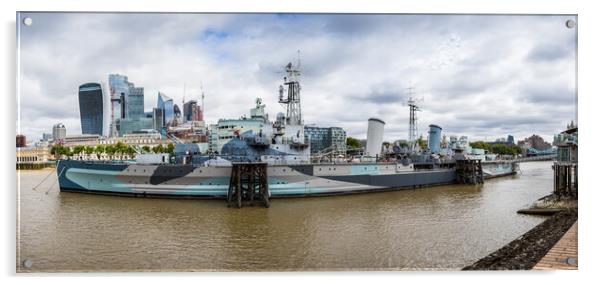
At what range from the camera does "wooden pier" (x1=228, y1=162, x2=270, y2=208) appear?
38.3 feet

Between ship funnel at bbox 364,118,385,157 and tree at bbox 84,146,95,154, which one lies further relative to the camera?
tree at bbox 84,146,95,154

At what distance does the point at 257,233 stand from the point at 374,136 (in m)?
10.3

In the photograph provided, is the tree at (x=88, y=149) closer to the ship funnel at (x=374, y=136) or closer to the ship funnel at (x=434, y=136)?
the ship funnel at (x=374, y=136)

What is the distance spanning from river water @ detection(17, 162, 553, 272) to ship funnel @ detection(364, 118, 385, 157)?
15.7 ft

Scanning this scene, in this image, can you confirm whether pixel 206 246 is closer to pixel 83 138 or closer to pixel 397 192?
pixel 397 192

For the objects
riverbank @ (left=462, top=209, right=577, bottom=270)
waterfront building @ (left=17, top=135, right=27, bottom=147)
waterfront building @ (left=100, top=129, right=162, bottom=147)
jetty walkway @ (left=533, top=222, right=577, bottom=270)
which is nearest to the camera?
jetty walkway @ (left=533, top=222, right=577, bottom=270)

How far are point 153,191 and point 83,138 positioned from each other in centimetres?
1567

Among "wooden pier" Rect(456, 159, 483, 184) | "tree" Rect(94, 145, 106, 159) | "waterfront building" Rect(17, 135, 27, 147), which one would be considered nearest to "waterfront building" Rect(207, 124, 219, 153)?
"waterfront building" Rect(17, 135, 27, 147)

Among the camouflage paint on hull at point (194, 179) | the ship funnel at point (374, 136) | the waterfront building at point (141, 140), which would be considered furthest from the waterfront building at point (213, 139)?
the waterfront building at point (141, 140)

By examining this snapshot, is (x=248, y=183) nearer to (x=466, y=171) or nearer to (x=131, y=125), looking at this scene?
(x=466, y=171)

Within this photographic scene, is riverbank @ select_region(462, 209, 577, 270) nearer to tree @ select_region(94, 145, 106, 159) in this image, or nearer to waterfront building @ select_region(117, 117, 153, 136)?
tree @ select_region(94, 145, 106, 159)

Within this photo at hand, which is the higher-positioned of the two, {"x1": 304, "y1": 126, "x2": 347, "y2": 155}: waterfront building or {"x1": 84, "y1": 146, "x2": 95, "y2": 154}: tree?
{"x1": 304, "y1": 126, "x2": 347, "y2": 155}: waterfront building

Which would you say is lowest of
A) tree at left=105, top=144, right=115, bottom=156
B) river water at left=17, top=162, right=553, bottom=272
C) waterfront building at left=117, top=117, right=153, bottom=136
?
river water at left=17, top=162, right=553, bottom=272

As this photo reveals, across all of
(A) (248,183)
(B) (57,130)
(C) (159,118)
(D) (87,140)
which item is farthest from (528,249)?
(C) (159,118)
